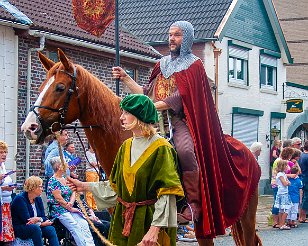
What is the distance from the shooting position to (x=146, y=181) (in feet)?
17.1

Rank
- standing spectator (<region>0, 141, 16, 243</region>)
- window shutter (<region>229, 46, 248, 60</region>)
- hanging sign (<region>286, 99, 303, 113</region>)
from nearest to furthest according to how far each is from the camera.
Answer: standing spectator (<region>0, 141, 16, 243</region>) < window shutter (<region>229, 46, 248, 60</region>) < hanging sign (<region>286, 99, 303, 113</region>)

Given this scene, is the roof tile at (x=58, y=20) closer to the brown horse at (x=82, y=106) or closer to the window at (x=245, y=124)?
the window at (x=245, y=124)

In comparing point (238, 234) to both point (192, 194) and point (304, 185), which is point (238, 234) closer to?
point (192, 194)

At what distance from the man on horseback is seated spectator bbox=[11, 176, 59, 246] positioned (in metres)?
3.00

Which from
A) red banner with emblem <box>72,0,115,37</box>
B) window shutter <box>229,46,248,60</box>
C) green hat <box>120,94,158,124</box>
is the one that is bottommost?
green hat <box>120,94,158,124</box>

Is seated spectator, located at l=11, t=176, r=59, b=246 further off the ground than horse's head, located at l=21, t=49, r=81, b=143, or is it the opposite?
horse's head, located at l=21, t=49, r=81, b=143

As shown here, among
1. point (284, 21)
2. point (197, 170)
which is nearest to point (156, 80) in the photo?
point (197, 170)

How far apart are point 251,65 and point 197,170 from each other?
20758mm

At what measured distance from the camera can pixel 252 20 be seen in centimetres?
2731

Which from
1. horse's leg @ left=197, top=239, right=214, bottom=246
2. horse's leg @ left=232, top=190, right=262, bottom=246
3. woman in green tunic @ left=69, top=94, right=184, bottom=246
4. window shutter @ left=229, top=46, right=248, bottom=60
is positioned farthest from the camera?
window shutter @ left=229, top=46, right=248, bottom=60

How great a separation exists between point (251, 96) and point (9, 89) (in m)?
13.9

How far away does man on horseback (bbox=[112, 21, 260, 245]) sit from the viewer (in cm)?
652

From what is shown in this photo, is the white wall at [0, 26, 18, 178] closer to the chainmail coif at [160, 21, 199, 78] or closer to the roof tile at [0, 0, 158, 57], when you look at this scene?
the roof tile at [0, 0, 158, 57]

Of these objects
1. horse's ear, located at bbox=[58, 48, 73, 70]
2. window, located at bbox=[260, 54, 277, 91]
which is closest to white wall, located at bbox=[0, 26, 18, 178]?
horse's ear, located at bbox=[58, 48, 73, 70]
